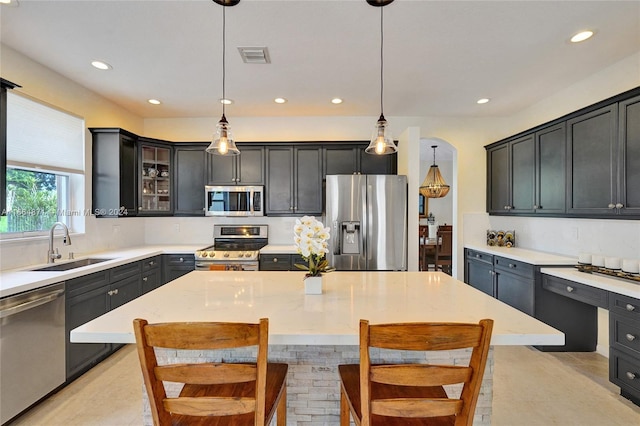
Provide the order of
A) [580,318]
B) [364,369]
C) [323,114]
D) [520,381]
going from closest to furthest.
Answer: [364,369] < [520,381] < [580,318] < [323,114]

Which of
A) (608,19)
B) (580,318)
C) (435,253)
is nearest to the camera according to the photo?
(608,19)

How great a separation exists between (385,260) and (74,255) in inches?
132

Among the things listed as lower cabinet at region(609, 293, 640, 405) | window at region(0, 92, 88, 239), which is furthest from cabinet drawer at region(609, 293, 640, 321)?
window at region(0, 92, 88, 239)

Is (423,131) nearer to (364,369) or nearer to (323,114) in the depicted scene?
(323,114)

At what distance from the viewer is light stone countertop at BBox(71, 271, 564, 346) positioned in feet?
3.84

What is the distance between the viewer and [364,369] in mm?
960

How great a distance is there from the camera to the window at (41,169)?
2555 mm

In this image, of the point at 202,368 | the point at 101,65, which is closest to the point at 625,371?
the point at 202,368

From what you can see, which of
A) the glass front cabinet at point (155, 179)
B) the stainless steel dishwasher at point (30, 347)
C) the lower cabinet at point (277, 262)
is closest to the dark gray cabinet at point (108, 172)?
the glass front cabinet at point (155, 179)

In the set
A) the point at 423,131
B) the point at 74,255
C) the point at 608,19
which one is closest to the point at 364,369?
the point at 608,19

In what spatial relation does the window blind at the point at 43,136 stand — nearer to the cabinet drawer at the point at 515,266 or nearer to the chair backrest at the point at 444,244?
the cabinet drawer at the point at 515,266

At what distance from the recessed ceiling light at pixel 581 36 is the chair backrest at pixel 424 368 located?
103 inches

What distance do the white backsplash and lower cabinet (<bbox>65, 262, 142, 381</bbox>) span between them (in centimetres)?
435

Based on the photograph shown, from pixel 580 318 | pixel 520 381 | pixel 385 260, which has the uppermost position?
pixel 385 260
